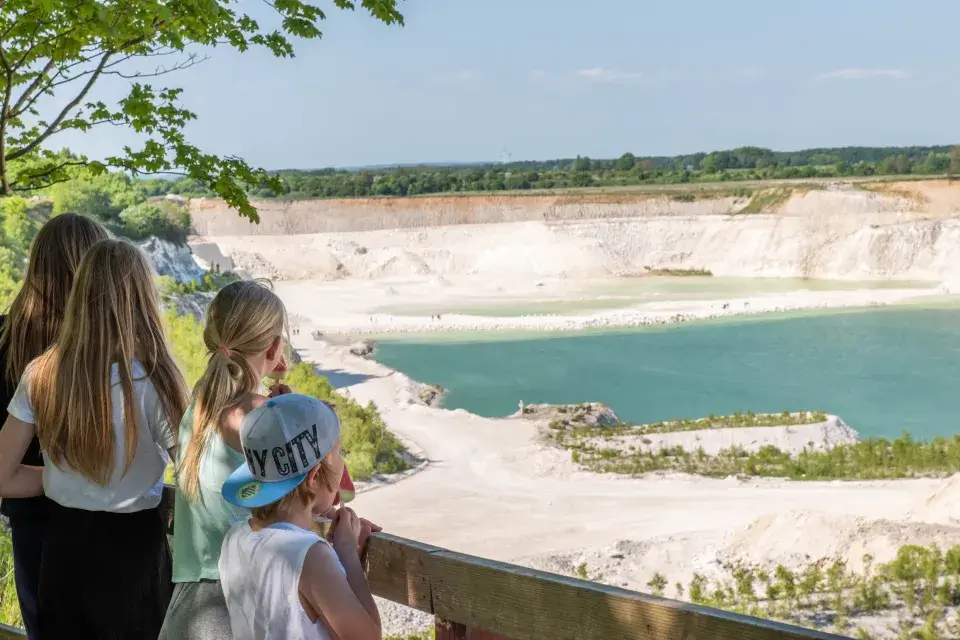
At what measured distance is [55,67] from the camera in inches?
206

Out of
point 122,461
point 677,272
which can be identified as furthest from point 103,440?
point 677,272

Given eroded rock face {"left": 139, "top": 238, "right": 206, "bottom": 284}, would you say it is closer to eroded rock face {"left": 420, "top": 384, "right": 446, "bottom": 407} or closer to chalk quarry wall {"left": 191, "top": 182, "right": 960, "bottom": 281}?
eroded rock face {"left": 420, "top": 384, "right": 446, "bottom": 407}

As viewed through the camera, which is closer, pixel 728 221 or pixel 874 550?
pixel 874 550

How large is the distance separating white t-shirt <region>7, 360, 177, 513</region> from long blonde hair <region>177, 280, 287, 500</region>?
0.23m

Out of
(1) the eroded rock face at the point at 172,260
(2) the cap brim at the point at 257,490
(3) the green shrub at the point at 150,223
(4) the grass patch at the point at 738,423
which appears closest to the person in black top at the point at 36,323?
(2) the cap brim at the point at 257,490

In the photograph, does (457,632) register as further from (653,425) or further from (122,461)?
(653,425)

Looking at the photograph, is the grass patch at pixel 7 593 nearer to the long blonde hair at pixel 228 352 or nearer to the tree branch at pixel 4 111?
the tree branch at pixel 4 111

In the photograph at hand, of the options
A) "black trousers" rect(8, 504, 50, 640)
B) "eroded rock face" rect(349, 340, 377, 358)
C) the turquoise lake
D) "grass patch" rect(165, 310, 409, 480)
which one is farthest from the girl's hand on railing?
"eroded rock face" rect(349, 340, 377, 358)

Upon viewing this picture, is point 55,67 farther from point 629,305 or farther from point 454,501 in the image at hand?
point 629,305

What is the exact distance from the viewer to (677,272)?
6038 cm

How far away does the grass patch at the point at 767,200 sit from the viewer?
63750 mm

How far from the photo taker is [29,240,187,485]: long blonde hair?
2279 mm

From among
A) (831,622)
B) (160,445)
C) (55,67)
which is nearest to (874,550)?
(831,622)

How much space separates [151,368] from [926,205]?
63837mm
